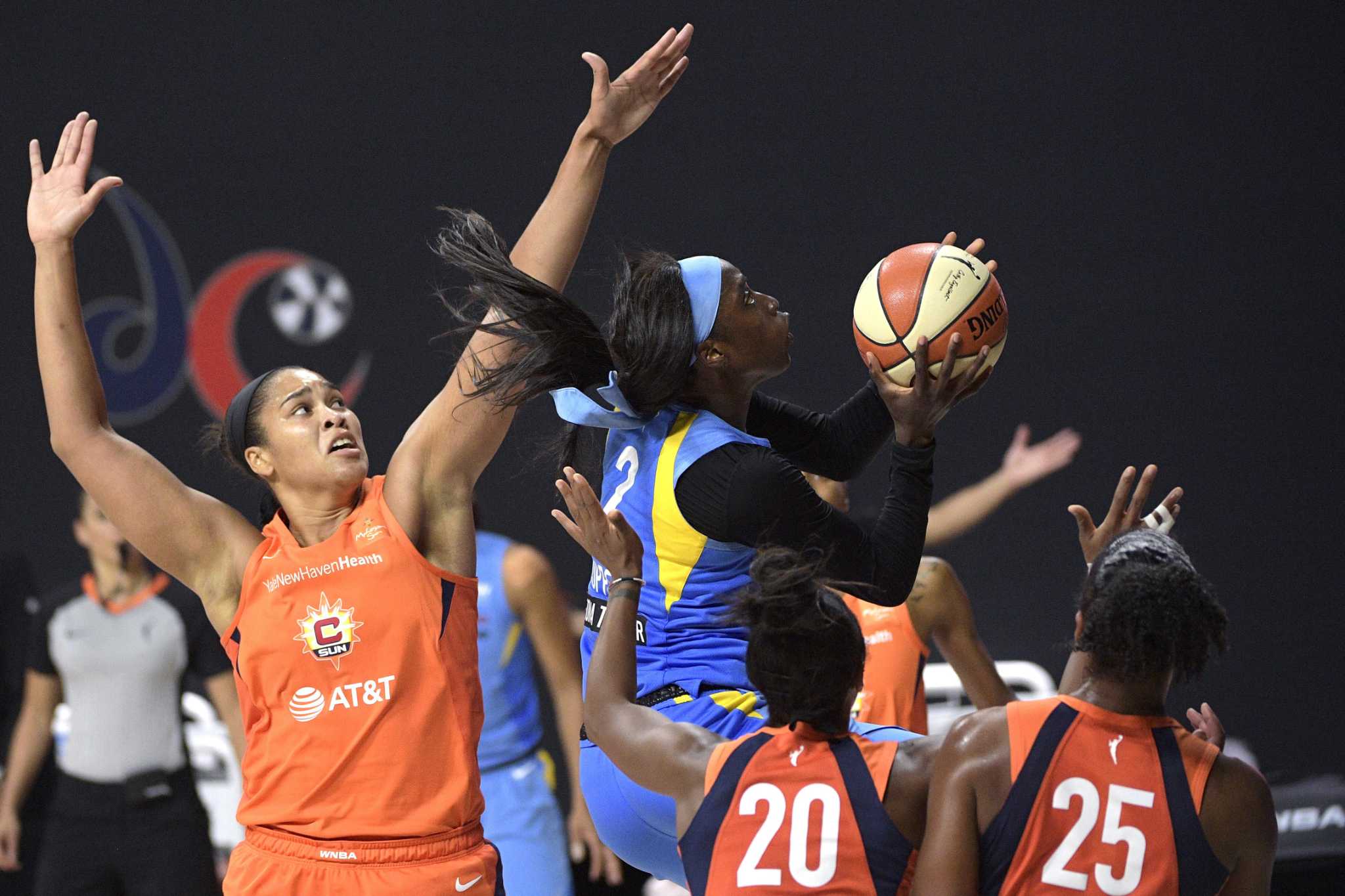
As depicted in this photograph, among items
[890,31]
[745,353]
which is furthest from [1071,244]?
[745,353]

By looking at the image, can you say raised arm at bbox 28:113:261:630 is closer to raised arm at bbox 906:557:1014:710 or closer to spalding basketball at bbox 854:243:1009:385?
spalding basketball at bbox 854:243:1009:385

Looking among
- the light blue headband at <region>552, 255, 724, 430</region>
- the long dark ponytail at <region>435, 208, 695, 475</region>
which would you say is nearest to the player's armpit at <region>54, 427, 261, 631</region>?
the long dark ponytail at <region>435, 208, 695, 475</region>

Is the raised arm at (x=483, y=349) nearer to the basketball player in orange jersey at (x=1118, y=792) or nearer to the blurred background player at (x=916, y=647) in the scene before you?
the basketball player in orange jersey at (x=1118, y=792)

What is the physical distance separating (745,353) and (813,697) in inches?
30.4

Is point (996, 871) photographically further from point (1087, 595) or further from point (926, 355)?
point (926, 355)

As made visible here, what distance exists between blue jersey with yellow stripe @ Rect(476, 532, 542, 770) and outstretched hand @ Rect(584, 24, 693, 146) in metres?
2.13

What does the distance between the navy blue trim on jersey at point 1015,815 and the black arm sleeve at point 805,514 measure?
20.5 inches

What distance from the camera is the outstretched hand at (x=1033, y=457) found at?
6.12 m

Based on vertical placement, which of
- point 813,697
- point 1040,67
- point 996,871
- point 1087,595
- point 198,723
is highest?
point 1040,67

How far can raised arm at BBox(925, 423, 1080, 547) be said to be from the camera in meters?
6.12

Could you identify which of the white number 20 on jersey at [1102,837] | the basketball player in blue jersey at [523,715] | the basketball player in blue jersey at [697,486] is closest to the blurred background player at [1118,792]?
the white number 20 on jersey at [1102,837]

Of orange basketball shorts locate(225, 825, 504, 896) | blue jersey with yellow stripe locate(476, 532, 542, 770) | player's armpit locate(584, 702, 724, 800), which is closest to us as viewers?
player's armpit locate(584, 702, 724, 800)

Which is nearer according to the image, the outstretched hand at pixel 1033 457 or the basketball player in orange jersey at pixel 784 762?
the basketball player in orange jersey at pixel 784 762

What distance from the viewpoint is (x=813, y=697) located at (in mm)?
2373
